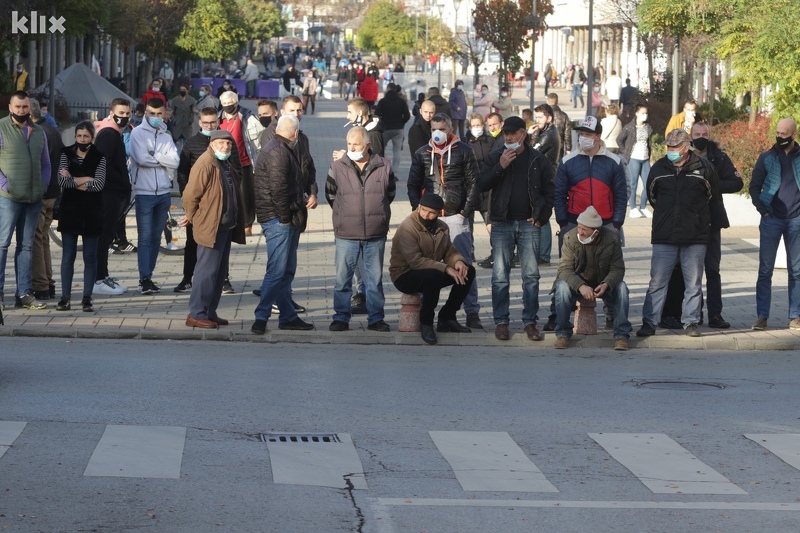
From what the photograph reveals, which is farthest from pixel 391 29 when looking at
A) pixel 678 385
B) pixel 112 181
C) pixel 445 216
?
pixel 678 385

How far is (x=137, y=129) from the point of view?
591 inches

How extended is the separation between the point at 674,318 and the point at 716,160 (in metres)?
1.53

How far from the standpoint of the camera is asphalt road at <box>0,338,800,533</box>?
282 inches

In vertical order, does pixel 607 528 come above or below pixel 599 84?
below

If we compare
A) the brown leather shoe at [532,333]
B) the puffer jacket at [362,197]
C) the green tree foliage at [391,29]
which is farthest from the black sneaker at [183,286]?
the green tree foliage at [391,29]

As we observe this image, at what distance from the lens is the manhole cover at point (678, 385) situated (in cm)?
1105

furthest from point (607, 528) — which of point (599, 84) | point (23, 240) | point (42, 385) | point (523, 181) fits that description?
point (599, 84)

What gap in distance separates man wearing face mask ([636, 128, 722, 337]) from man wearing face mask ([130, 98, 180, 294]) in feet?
16.3

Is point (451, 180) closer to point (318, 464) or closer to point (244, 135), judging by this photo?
point (244, 135)

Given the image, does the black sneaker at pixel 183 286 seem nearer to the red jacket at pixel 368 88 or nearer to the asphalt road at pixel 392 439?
the asphalt road at pixel 392 439

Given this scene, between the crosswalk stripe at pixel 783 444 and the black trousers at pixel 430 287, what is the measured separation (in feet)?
13.3

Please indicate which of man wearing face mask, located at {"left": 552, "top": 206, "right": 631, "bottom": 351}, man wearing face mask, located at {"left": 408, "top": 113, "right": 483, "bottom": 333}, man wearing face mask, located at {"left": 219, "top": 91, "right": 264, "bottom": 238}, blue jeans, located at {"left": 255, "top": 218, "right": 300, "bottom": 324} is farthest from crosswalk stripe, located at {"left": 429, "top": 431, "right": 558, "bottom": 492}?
man wearing face mask, located at {"left": 219, "top": 91, "right": 264, "bottom": 238}

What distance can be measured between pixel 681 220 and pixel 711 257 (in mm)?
755

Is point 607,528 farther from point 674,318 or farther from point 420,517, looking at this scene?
point 674,318
